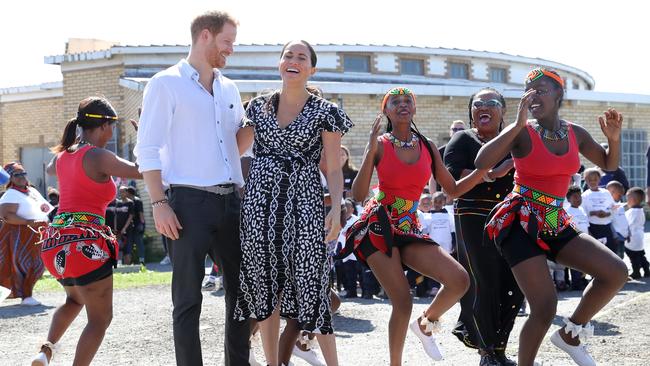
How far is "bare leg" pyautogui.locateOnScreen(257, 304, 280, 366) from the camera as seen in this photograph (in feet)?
18.0

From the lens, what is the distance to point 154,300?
39.4ft

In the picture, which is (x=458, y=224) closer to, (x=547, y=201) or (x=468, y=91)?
(x=547, y=201)

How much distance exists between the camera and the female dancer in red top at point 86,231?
581cm

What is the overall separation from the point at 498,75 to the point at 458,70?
202cm

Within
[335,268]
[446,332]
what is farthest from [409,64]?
[446,332]

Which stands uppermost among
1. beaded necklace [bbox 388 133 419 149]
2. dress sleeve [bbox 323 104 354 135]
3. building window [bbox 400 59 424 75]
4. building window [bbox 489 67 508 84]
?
building window [bbox 400 59 424 75]

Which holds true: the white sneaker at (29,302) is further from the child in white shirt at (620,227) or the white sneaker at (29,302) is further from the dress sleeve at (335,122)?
the child in white shirt at (620,227)

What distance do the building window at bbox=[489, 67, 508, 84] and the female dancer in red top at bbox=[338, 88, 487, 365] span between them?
2556 cm

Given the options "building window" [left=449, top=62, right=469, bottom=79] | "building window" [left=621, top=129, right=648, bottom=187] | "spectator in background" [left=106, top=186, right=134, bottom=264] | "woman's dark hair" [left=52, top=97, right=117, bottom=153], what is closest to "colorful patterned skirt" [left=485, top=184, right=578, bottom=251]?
"woman's dark hair" [left=52, top=97, right=117, bottom=153]

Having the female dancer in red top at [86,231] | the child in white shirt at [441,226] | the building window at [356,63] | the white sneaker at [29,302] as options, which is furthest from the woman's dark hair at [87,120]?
the building window at [356,63]

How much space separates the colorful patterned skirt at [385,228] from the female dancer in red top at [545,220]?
635 millimetres

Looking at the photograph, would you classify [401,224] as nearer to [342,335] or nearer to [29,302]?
[342,335]

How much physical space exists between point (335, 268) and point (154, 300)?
2674 millimetres

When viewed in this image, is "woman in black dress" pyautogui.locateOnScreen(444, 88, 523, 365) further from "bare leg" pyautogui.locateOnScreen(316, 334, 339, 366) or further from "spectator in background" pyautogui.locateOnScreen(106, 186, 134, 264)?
"spectator in background" pyautogui.locateOnScreen(106, 186, 134, 264)
